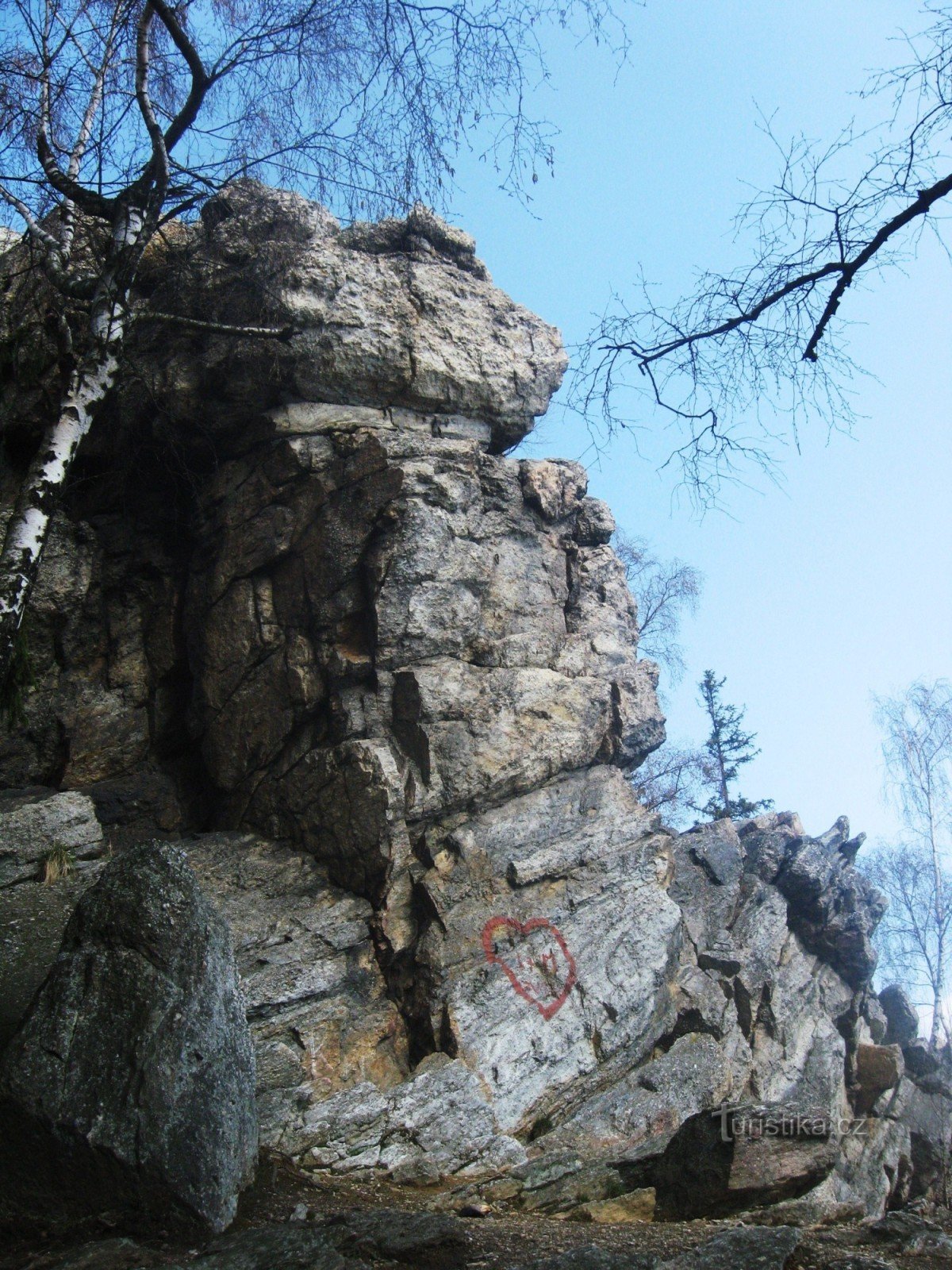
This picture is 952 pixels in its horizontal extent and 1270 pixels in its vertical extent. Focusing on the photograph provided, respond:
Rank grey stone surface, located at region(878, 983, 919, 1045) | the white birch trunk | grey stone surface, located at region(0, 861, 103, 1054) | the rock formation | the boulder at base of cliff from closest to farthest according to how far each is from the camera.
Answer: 1. the boulder at base of cliff
2. the white birch trunk
3. grey stone surface, located at region(0, 861, 103, 1054)
4. the rock formation
5. grey stone surface, located at region(878, 983, 919, 1045)

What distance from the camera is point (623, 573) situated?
15.0 meters

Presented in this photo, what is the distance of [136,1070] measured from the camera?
600 centimetres

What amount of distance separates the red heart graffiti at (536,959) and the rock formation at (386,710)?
4 cm

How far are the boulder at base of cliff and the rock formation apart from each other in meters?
3.18

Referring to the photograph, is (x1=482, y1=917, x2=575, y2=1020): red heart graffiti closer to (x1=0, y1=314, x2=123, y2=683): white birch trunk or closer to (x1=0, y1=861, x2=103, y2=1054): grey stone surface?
(x1=0, y1=861, x2=103, y2=1054): grey stone surface

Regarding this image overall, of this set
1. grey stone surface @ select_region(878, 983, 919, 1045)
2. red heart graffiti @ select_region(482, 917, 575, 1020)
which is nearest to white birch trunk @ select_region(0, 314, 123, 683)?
red heart graffiti @ select_region(482, 917, 575, 1020)

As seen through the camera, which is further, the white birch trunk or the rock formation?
the rock formation

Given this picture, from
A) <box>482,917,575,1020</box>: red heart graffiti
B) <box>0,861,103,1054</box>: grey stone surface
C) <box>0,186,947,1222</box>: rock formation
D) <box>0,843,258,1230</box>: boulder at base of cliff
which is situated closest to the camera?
<box>0,843,258,1230</box>: boulder at base of cliff

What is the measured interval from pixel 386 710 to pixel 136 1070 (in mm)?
6395

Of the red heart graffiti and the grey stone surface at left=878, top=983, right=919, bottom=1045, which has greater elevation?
the grey stone surface at left=878, top=983, right=919, bottom=1045

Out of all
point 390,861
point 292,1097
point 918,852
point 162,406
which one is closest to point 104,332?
point 162,406

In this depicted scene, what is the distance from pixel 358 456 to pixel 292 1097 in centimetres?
715

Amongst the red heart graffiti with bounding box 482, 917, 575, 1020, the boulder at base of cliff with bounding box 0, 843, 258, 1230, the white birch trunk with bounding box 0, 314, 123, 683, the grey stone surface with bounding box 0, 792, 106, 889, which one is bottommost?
the boulder at base of cliff with bounding box 0, 843, 258, 1230

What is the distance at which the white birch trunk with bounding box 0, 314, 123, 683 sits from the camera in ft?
25.9
